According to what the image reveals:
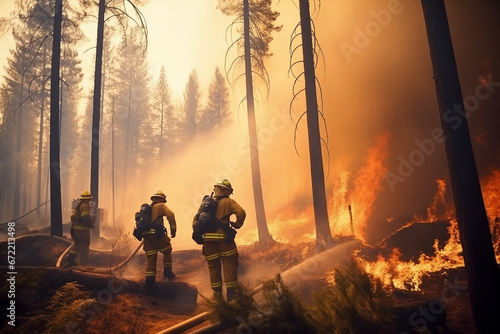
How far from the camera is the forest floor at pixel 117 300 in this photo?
3631mm

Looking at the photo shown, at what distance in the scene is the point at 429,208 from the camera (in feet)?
36.0

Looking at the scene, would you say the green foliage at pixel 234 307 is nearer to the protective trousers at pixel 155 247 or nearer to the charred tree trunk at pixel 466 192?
the charred tree trunk at pixel 466 192

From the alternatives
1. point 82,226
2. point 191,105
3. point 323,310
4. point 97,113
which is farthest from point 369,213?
point 191,105

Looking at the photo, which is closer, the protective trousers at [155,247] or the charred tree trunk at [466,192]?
the charred tree trunk at [466,192]

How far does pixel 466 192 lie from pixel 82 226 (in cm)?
999

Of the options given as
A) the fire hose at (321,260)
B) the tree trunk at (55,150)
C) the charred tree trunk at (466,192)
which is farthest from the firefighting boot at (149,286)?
the tree trunk at (55,150)

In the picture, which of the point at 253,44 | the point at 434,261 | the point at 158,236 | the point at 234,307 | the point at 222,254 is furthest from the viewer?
the point at 253,44

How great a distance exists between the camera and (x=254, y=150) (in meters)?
13.7

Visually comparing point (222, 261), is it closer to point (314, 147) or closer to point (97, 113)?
point (314, 147)

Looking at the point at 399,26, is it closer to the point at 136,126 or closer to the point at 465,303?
the point at 465,303

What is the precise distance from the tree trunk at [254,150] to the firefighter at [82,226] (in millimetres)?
7003

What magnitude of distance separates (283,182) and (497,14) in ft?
52.2

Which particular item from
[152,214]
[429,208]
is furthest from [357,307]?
[429,208]

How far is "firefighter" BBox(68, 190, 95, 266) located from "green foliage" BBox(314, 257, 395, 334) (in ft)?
27.1
